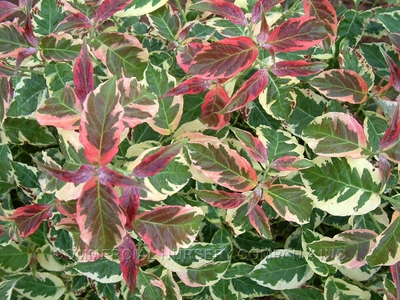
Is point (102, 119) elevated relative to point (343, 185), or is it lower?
elevated

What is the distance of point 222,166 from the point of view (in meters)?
0.92

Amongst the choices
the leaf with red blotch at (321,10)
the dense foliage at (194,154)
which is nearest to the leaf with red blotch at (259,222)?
the dense foliage at (194,154)

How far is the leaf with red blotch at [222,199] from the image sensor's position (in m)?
0.94

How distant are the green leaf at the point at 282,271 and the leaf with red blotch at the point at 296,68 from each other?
44cm

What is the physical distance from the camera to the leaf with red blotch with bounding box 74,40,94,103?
819 mm

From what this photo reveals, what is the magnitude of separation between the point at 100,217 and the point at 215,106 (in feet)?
1.30

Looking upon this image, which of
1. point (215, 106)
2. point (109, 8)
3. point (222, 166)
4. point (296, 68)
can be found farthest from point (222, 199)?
point (109, 8)

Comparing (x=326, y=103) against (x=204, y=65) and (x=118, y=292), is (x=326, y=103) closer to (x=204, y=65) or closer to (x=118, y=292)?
(x=204, y=65)

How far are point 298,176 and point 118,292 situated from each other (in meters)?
0.52

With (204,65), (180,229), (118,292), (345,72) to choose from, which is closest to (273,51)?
(204,65)

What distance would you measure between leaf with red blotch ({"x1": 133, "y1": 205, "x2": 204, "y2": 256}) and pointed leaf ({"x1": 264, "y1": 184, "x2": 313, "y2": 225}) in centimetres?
17

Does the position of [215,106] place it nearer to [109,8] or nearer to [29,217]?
[109,8]

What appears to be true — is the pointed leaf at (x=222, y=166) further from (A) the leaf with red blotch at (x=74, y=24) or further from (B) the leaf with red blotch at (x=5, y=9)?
(B) the leaf with red blotch at (x=5, y=9)

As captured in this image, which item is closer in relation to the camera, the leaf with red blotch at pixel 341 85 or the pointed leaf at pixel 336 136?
the pointed leaf at pixel 336 136
